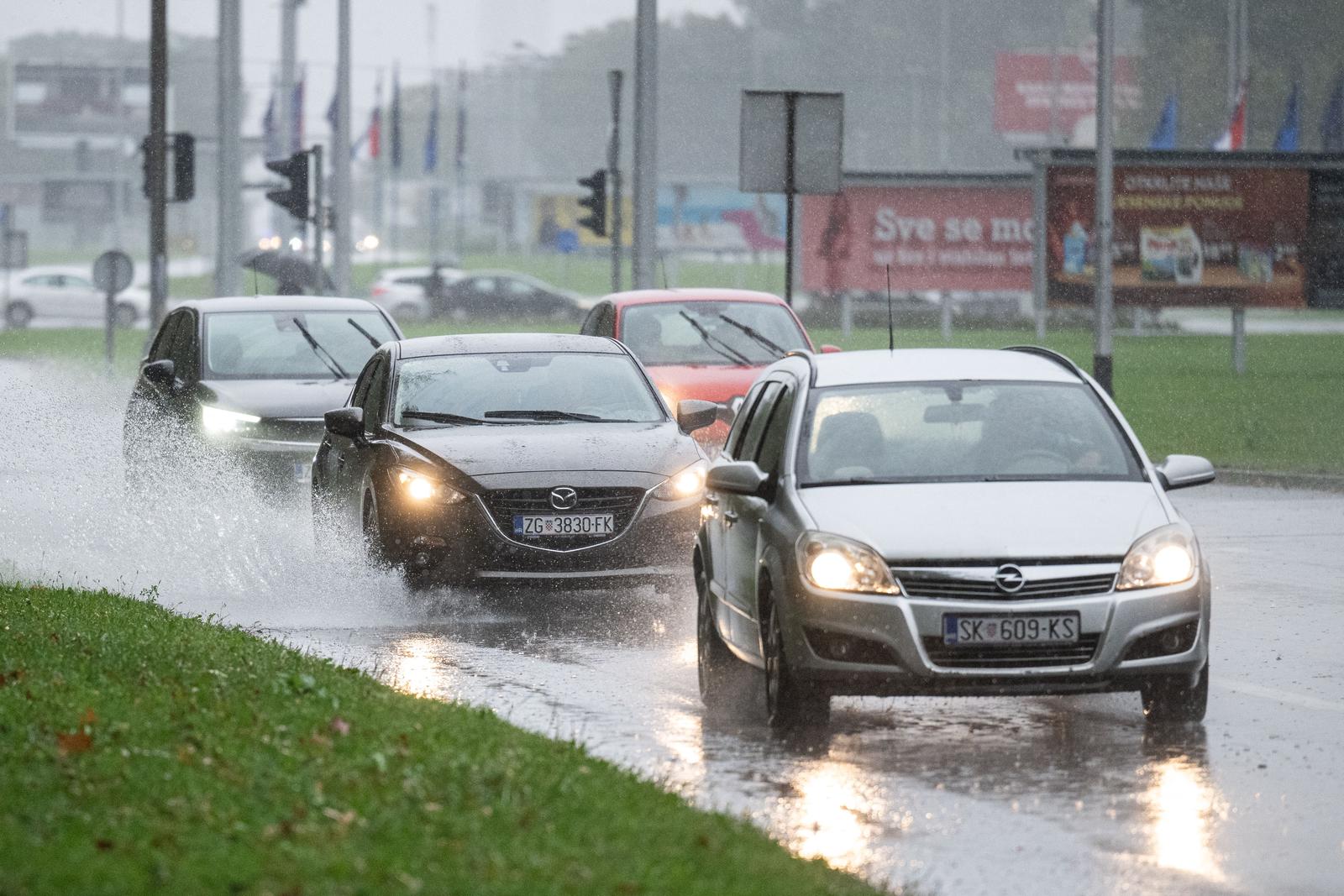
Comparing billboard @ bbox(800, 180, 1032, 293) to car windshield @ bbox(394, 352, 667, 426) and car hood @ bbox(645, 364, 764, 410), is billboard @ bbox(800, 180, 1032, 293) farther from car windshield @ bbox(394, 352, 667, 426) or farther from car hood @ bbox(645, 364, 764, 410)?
car windshield @ bbox(394, 352, 667, 426)

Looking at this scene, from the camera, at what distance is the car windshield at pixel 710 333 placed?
785 inches

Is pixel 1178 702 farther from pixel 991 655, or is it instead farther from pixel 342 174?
pixel 342 174

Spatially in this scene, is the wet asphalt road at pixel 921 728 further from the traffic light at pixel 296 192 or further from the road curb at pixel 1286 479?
the traffic light at pixel 296 192

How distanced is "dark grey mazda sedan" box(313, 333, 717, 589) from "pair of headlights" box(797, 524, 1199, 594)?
4.18 metres

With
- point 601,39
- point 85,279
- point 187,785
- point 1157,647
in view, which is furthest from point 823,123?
point 601,39

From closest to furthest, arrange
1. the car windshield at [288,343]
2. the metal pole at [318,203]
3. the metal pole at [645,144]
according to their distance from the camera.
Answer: the car windshield at [288,343] → the metal pole at [645,144] → the metal pole at [318,203]

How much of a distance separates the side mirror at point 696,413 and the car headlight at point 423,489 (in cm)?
153

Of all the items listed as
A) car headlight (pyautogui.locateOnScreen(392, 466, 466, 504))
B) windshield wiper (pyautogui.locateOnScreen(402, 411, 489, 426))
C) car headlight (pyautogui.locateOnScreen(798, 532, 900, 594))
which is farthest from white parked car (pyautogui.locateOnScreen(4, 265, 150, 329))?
car headlight (pyautogui.locateOnScreen(798, 532, 900, 594))

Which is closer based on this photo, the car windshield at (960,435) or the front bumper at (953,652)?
the front bumper at (953,652)

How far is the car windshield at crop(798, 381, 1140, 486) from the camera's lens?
32.1 feet

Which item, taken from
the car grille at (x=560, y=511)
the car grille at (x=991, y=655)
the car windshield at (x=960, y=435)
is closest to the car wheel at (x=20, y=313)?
the car grille at (x=560, y=511)

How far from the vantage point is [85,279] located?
2810 inches

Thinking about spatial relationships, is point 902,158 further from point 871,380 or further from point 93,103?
point 871,380

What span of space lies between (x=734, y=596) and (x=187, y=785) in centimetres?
338
